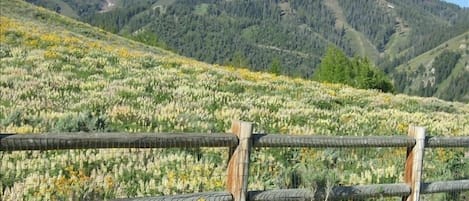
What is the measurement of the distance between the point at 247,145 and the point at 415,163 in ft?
9.21

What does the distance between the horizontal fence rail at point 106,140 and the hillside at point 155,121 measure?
42.2 inches

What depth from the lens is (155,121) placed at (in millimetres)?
12469

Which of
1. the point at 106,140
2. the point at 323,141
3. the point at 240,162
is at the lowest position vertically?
the point at 240,162

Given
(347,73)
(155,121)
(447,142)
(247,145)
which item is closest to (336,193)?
(247,145)

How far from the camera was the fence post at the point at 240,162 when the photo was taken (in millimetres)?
6152

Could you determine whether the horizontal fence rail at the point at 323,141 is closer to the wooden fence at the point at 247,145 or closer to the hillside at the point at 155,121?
the wooden fence at the point at 247,145

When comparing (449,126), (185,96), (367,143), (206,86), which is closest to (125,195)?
(367,143)

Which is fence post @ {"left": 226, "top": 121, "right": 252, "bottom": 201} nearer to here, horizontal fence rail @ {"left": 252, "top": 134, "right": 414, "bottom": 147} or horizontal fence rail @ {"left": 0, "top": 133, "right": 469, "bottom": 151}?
horizontal fence rail @ {"left": 0, "top": 133, "right": 469, "bottom": 151}

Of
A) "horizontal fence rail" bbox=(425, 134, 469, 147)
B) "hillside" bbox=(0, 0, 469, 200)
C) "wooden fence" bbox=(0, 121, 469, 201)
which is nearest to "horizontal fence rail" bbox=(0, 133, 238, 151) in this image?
"wooden fence" bbox=(0, 121, 469, 201)

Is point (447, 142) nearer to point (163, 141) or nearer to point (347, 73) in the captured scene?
point (163, 141)

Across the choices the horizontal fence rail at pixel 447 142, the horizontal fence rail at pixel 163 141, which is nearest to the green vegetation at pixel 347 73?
the horizontal fence rail at pixel 447 142

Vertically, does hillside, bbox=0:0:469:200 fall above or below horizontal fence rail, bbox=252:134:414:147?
below

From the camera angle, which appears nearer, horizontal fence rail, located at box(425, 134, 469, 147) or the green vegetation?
horizontal fence rail, located at box(425, 134, 469, 147)

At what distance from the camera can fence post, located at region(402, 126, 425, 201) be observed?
775cm
